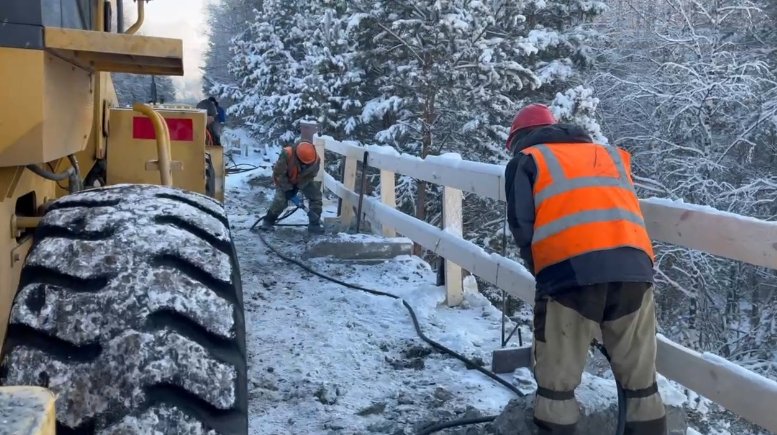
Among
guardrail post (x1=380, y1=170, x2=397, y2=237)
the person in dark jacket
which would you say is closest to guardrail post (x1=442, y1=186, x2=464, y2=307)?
guardrail post (x1=380, y1=170, x2=397, y2=237)

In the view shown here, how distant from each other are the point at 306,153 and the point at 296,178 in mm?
385

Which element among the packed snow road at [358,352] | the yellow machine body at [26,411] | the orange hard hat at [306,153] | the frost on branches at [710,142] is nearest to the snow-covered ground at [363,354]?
the packed snow road at [358,352]

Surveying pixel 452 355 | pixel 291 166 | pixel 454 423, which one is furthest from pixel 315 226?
pixel 454 423

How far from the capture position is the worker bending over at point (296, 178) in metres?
9.63

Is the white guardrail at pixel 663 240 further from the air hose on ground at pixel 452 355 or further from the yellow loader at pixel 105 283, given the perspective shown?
the yellow loader at pixel 105 283

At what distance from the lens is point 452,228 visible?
5820mm

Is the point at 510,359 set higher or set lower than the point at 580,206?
lower

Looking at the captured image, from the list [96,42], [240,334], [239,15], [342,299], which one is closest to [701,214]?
[240,334]

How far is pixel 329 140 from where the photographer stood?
35.8ft

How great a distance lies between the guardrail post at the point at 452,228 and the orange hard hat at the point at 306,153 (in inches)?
159

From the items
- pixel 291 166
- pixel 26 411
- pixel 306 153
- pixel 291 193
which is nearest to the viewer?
pixel 26 411

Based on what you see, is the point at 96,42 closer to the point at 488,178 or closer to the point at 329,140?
the point at 488,178

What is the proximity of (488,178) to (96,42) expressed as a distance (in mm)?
3220

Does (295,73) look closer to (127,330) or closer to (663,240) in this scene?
(663,240)
